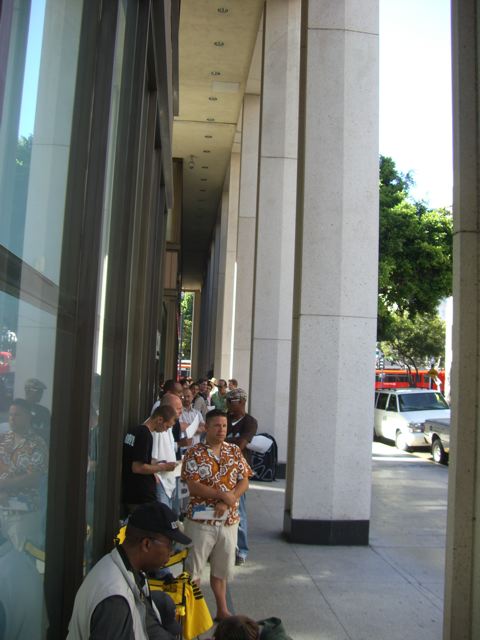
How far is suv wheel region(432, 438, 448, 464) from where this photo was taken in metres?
18.2

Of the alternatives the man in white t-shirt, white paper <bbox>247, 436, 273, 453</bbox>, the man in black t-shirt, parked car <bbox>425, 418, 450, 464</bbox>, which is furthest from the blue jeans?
parked car <bbox>425, 418, 450, 464</bbox>

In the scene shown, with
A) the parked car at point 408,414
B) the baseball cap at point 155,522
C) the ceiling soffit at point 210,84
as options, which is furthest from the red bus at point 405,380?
the baseball cap at point 155,522

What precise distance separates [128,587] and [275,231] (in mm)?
11884

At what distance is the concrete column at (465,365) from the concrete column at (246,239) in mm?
14951

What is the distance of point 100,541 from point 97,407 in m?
1.03

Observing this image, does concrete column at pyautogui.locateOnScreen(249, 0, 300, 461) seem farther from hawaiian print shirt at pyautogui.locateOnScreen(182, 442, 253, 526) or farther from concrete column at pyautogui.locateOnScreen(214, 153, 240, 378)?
concrete column at pyautogui.locateOnScreen(214, 153, 240, 378)

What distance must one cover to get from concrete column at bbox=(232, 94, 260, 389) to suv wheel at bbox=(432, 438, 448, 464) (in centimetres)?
532

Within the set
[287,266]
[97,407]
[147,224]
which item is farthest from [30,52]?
[287,266]

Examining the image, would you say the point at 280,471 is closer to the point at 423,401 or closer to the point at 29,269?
the point at 423,401

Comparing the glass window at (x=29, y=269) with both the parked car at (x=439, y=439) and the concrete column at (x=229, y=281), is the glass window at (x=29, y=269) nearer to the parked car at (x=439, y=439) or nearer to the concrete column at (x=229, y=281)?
the parked car at (x=439, y=439)

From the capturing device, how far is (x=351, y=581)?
22.7 ft

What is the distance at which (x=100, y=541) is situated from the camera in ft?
16.3

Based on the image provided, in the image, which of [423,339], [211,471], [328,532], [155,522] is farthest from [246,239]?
[423,339]

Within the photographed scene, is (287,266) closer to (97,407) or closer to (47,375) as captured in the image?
(97,407)
